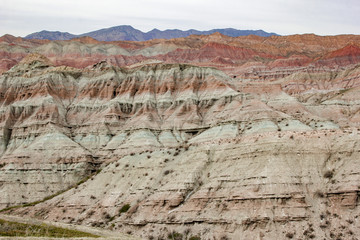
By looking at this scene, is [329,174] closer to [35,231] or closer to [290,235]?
[290,235]

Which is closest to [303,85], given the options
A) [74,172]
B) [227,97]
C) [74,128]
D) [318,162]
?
[227,97]

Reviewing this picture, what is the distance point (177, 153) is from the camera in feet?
239

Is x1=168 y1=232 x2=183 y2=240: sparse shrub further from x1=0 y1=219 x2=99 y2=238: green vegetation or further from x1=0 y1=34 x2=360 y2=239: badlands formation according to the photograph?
x1=0 y1=219 x2=99 y2=238: green vegetation

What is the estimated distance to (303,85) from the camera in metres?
155

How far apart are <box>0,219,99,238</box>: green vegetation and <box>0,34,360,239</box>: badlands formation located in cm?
1028

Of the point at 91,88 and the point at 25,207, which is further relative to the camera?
the point at 91,88

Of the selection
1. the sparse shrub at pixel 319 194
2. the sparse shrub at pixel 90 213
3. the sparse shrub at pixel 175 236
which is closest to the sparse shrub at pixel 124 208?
the sparse shrub at pixel 90 213

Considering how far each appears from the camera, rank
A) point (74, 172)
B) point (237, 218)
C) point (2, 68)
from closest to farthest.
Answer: point (237, 218)
point (74, 172)
point (2, 68)

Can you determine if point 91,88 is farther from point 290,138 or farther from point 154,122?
point 290,138

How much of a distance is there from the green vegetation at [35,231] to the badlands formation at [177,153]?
10275 mm

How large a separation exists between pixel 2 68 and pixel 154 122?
314 feet

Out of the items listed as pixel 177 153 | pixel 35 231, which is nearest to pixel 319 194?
pixel 177 153

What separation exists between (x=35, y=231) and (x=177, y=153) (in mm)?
29174

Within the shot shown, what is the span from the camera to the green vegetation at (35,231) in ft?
148
